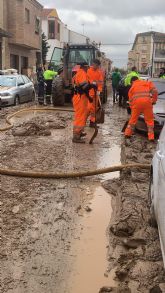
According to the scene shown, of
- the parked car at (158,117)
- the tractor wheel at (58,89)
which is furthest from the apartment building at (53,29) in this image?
the parked car at (158,117)

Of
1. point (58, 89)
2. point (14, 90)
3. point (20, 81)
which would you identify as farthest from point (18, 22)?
point (58, 89)

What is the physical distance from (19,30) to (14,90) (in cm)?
1535

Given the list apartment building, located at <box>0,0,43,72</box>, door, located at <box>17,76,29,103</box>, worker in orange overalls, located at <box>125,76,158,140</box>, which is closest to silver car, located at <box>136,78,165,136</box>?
worker in orange overalls, located at <box>125,76,158,140</box>

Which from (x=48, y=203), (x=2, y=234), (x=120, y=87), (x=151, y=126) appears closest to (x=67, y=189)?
(x=48, y=203)

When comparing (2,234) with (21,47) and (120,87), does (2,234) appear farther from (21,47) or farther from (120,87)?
(21,47)

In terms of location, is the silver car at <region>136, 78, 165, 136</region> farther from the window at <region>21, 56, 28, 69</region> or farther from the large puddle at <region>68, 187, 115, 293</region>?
the window at <region>21, 56, 28, 69</region>

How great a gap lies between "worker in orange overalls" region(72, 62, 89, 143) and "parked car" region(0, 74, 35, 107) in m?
8.09

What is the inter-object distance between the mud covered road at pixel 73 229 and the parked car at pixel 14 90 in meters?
8.93

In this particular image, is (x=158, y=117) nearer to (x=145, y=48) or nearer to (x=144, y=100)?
(x=144, y=100)

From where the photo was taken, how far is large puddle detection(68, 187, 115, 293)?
3.63 metres

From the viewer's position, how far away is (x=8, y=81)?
1809cm

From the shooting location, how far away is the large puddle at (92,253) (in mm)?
3629

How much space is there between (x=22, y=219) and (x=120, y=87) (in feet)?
45.8

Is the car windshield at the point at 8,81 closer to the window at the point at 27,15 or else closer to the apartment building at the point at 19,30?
the apartment building at the point at 19,30
